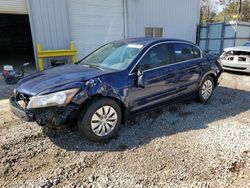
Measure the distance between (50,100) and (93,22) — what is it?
749 centimetres

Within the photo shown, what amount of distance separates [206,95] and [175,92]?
1.23 m

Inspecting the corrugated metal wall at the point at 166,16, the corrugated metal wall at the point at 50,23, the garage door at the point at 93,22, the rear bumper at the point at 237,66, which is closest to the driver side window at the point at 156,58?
the rear bumper at the point at 237,66

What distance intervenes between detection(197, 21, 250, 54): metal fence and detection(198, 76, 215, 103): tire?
9843 mm

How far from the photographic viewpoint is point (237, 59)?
797cm

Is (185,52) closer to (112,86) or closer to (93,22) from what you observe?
(112,86)

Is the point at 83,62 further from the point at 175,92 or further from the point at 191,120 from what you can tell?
the point at 191,120

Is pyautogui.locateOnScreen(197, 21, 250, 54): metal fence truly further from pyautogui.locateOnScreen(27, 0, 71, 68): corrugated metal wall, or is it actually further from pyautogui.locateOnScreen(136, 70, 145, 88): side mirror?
pyautogui.locateOnScreen(136, 70, 145, 88): side mirror

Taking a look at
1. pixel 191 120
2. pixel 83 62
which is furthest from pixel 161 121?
pixel 83 62

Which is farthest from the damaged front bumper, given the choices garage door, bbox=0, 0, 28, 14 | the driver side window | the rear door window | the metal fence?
the metal fence

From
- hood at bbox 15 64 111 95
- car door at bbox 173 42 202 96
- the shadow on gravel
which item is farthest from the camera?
car door at bbox 173 42 202 96

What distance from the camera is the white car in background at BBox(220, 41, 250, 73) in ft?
25.3

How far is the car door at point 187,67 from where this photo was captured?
163 inches

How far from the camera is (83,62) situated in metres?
4.14

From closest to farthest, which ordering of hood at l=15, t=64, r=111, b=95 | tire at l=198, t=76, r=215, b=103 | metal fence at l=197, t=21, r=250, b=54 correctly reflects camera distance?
hood at l=15, t=64, r=111, b=95, tire at l=198, t=76, r=215, b=103, metal fence at l=197, t=21, r=250, b=54
